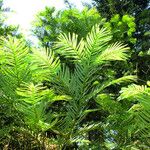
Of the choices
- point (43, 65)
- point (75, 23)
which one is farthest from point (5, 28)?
point (43, 65)

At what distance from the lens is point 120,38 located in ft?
16.3

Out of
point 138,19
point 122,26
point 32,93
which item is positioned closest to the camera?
point 32,93

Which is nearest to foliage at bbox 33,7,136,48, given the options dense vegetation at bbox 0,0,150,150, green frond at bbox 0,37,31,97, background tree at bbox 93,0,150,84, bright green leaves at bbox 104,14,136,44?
bright green leaves at bbox 104,14,136,44

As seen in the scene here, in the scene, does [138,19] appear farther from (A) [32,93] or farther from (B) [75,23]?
(A) [32,93]

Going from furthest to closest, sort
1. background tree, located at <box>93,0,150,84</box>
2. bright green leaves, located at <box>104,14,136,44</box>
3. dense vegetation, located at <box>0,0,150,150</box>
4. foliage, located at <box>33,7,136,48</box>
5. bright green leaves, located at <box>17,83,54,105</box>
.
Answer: background tree, located at <box>93,0,150,84</box>, bright green leaves, located at <box>104,14,136,44</box>, foliage, located at <box>33,7,136,48</box>, dense vegetation, located at <box>0,0,150,150</box>, bright green leaves, located at <box>17,83,54,105</box>

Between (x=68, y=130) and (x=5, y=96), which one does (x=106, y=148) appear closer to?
(x=68, y=130)

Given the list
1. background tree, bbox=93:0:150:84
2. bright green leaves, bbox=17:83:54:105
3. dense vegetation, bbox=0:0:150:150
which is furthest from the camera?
background tree, bbox=93:0:150:84

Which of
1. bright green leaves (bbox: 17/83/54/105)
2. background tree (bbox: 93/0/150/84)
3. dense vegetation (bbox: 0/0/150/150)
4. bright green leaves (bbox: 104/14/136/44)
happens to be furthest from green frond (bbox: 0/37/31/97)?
background tree (bbox: 93/0/150/84)

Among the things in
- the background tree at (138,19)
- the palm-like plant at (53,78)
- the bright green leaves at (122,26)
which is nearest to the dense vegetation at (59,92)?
the palm-like plant at (53,78)

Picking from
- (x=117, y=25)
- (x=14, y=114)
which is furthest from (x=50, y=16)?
(x=14, y=114)

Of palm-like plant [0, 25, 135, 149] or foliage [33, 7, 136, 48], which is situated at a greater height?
foliage [33, 7, 136, 48]

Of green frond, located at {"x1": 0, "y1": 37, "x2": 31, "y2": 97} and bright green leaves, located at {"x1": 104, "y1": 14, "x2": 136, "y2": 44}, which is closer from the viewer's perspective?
green frond, located at {"x1": 0, "y1": 37, "x2": 31, "y2": 97}

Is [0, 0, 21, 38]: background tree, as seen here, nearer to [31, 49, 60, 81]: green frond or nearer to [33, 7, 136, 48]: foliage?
[33, 7, 136, 48]: foliage

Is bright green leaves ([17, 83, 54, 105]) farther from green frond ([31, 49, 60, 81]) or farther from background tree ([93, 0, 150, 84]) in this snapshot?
background tree ([93, 0, 150, 84])
